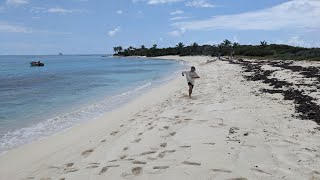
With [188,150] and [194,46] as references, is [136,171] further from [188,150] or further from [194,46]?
[194,46]

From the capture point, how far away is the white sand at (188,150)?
20.9 feet

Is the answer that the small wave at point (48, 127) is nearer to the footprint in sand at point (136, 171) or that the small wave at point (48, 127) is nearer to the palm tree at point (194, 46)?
the footprint in sand at point (136, 171)

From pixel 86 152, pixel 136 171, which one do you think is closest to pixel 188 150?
pixel 136 171

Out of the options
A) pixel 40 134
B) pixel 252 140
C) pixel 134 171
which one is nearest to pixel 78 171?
pixel 134 171

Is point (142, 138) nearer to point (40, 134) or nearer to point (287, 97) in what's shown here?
point (40, 134)

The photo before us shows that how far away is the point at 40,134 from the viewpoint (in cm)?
1214

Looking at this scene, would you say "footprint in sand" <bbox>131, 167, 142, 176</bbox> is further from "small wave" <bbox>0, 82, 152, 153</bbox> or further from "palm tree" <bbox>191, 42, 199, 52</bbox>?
"palm tree" <bbox>191, 42, 199, 52</bbox>

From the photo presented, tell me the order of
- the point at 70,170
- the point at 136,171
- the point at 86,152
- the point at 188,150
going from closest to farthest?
the point at 136,171 < the point at 70,170 < the point at 188,150 < the point at 86,152

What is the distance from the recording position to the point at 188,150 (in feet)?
24.7

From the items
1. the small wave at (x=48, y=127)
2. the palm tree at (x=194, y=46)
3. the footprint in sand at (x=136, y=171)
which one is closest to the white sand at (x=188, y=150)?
the footprint in sand at (x=136, y=171)

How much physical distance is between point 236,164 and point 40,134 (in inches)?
306

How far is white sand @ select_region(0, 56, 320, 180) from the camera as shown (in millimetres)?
6375

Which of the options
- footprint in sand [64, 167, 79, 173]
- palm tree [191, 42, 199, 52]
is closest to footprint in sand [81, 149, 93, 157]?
footprint in sand [64, 167, 79, 173]

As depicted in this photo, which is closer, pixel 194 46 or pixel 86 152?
pixel 86 152
